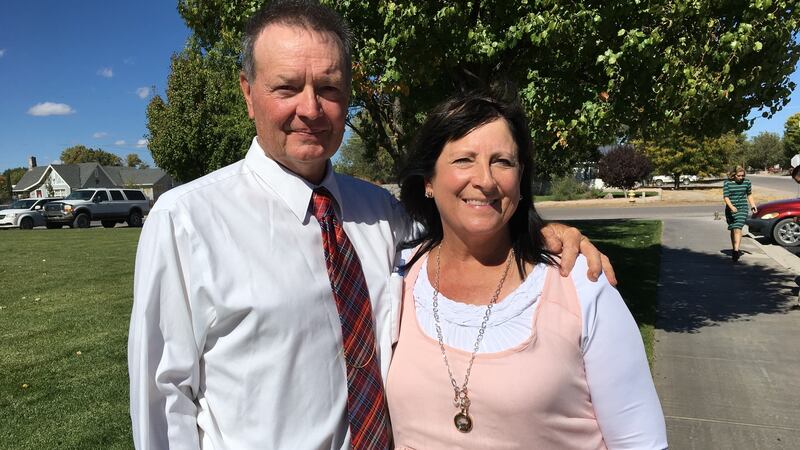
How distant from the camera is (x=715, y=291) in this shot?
8.37 m

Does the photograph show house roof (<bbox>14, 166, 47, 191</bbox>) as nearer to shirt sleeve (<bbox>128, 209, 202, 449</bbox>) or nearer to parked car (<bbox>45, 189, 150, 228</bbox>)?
parked car (<bbox>45, 189, 150, 228</bbox>)

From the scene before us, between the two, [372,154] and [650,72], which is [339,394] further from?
[372,154]

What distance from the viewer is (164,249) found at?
1638 millimetres

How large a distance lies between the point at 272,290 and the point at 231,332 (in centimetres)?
17

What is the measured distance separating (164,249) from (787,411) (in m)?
4.72

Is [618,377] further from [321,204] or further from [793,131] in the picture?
[793,131]

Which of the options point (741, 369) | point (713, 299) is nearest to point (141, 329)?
point (741, 369)

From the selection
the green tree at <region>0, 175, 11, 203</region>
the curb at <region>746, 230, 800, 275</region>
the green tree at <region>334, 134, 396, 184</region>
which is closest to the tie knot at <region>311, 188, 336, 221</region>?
the curb at <region>746, 230, 800, 275</region>

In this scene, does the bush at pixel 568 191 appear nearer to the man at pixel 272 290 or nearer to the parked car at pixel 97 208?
the parked car at pixel 97 208

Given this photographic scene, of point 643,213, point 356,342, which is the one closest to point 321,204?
point 356,342

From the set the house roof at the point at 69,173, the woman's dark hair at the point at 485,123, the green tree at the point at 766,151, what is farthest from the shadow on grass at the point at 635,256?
the green tree at the point at 766,151

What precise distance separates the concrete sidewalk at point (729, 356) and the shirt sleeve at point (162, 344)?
3.44 metres

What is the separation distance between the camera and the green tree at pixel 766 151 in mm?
95188

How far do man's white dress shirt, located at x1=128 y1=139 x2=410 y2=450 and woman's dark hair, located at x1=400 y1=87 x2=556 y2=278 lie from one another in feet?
1.87
